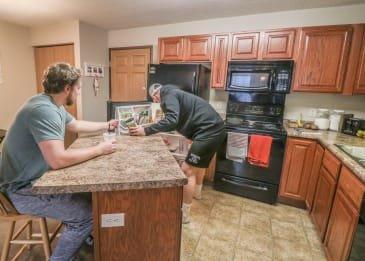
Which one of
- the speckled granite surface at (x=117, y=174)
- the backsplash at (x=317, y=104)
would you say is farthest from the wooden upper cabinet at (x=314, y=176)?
the speckled granite surface at (x=117, y=174)

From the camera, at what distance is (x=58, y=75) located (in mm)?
1228

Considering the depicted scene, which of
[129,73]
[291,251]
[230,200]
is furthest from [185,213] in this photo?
[129,73]

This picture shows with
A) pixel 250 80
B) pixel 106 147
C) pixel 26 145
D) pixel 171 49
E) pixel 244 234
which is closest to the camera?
pixel 26 145

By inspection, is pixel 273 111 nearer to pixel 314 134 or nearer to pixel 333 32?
pixel 314 134

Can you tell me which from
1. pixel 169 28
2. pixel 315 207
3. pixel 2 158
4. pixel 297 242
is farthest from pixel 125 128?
pixel 169 28

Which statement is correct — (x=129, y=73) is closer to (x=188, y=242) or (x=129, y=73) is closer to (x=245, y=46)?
(x=245, y=46)

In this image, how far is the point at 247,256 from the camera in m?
1.70

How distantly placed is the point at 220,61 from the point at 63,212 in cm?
238

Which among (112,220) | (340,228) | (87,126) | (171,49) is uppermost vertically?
(171,49)

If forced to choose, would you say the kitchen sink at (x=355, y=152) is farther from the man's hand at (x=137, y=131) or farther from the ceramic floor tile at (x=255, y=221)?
the man's hand at (x=137, y=131)

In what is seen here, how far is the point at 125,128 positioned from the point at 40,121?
75cm

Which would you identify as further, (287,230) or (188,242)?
(287,230)

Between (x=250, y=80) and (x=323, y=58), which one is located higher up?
(x=323, y=58)

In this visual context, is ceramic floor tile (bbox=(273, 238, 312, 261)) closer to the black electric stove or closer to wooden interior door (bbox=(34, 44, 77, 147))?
the black electric stove
